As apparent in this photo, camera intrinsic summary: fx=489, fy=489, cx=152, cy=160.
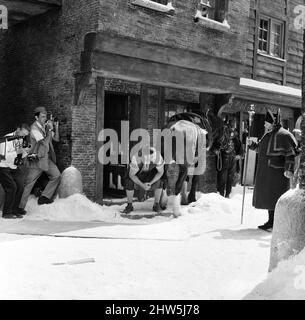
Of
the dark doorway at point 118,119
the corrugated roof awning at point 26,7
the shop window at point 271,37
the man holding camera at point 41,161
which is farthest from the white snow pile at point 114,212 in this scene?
the shop window at point 271,37

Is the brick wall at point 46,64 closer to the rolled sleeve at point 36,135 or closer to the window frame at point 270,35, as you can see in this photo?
the rolled sleeve at point 36,135

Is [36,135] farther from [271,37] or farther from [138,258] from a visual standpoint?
[271,37]

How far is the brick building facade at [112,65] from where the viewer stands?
992 cm

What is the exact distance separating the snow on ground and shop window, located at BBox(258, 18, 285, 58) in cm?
759

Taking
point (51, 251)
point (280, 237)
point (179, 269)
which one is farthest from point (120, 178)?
point (280, 237)

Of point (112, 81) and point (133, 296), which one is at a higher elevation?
point (112, 81)

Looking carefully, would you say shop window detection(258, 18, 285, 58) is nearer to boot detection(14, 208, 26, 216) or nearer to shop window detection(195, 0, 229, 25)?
shop window detection(195, 0, 229, 25)

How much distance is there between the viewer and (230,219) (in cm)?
920

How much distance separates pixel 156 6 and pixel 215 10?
7.67ft

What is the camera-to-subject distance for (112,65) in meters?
9.64

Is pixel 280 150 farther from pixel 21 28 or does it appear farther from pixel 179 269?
pixel 21 28

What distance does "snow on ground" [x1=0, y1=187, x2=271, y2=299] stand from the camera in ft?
15.4

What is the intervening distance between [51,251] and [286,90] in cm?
1088

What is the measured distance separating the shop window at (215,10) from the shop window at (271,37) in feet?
9.98
